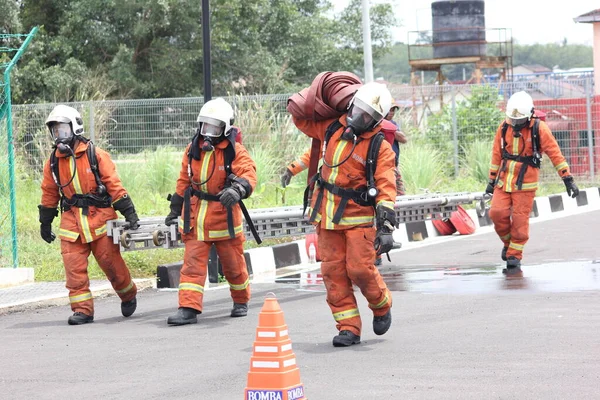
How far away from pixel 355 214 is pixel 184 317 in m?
2.03

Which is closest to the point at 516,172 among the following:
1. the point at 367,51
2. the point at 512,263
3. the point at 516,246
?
the point at 516,246

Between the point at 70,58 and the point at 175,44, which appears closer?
the point at 70,58

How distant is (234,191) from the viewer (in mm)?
9188

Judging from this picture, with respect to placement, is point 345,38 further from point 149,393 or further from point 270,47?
point 149,393

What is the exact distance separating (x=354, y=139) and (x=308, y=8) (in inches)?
1274

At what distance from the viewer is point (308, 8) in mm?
39656

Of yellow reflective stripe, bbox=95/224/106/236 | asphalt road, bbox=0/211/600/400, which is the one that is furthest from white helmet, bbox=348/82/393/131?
yellow reflective stripe, bbox=95/224/106/236

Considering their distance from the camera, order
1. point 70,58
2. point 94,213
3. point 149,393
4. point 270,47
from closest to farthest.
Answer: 1. point 149,393
2. point 94,213
3. point 70,58
4. point 270,47

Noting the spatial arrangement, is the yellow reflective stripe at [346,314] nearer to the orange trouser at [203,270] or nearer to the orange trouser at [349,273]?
the orange trouser at [349,273]

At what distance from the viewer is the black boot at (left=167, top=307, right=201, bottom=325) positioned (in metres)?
9.19

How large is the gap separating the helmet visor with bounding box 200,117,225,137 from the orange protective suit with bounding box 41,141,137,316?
938mm

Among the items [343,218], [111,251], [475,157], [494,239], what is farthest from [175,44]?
[343,218]

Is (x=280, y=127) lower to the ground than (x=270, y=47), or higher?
lower

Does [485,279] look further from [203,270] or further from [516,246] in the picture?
[203,270]
